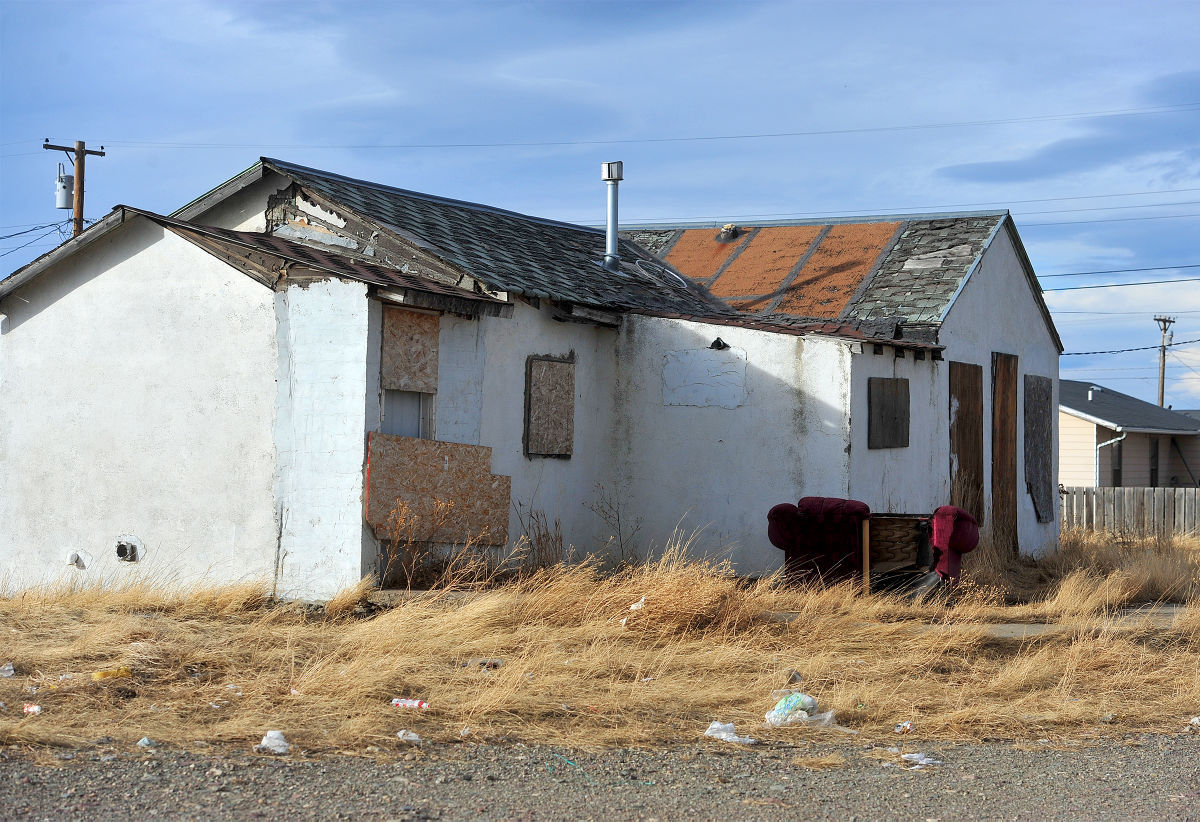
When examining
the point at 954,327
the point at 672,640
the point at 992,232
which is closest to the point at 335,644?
the point at 672,640

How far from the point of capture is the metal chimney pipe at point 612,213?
16.1 m

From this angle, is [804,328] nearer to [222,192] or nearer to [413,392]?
[413,392]

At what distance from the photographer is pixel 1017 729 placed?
6.88 metres

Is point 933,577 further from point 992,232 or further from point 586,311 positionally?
point 992,232

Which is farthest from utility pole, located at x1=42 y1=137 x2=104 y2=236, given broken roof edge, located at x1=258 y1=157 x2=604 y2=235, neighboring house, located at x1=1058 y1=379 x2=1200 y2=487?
neighboring house, located at x1=1058 y1=379 x2=1200 y2=487

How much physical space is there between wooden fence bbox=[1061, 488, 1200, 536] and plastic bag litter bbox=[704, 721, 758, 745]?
18201 mm

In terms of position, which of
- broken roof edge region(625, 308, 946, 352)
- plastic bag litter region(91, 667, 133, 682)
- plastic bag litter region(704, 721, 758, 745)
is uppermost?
broken roof edge region(625, 308, 946, 352)

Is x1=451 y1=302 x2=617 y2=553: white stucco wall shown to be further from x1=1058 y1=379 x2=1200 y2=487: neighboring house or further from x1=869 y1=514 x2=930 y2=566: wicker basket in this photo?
x1=1058 y1=379 x2=1200 y2=487: neighboring house

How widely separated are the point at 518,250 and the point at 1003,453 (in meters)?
7.07

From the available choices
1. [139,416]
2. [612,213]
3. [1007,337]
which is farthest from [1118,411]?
[139,416]

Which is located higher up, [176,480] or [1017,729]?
[176,480]

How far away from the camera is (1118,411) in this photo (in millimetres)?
31359

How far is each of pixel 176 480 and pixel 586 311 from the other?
4541 millimetres

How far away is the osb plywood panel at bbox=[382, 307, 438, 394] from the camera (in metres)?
10.2
